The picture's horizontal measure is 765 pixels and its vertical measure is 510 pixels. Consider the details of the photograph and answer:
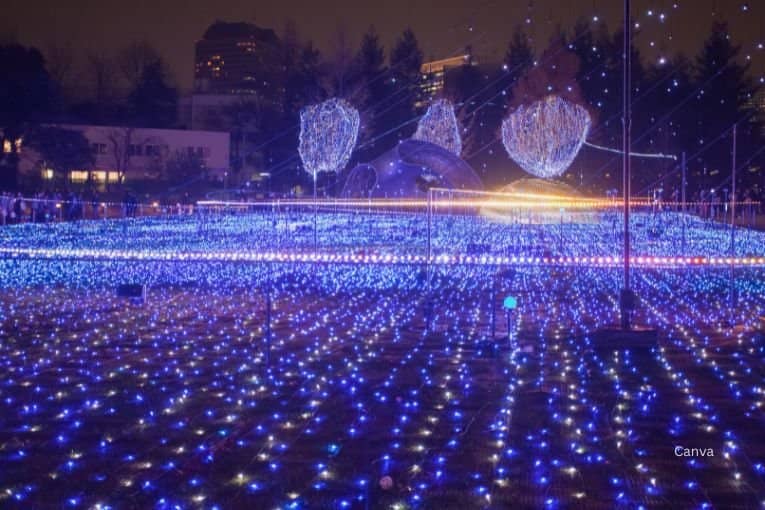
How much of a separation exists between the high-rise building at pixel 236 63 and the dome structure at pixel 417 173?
73.7ft

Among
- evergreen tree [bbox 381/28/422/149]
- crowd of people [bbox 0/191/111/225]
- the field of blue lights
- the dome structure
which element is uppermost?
evergreen tree [bbox 381/28/422/149]

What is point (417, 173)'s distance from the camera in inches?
1861

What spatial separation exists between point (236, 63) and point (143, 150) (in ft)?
262

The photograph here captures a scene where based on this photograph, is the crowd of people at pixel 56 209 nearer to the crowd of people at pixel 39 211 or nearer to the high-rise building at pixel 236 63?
the crowd of people at pixel 39 211

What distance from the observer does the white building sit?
5800 centimetres

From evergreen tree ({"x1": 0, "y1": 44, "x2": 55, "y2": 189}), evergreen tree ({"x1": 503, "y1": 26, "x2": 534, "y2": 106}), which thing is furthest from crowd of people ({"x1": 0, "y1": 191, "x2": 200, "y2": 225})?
evergreen tree ({"x1": 503, "y1": 26, "x2": 534, "y2": 106})

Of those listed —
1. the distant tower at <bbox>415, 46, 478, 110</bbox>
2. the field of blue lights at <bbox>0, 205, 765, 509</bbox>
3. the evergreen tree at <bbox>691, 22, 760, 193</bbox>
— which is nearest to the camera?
the field of blue lights at <bbox>0, 205, 765, 509</bbox>

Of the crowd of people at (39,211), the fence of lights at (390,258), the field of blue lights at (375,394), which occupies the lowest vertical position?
the field of blue lights at (375,394)

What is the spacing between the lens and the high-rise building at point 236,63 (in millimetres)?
69750

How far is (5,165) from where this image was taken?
47719 mm

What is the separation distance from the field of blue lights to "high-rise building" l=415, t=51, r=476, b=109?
5344 centimetres

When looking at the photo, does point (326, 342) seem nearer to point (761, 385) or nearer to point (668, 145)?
point (761, 385)

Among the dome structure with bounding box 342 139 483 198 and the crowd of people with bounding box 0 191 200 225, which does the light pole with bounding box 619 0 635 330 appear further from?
the dome structure with bounding box 342 139 483 198

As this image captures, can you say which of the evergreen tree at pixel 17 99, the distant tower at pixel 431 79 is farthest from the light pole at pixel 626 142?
the distant tower at pixel 431 79
